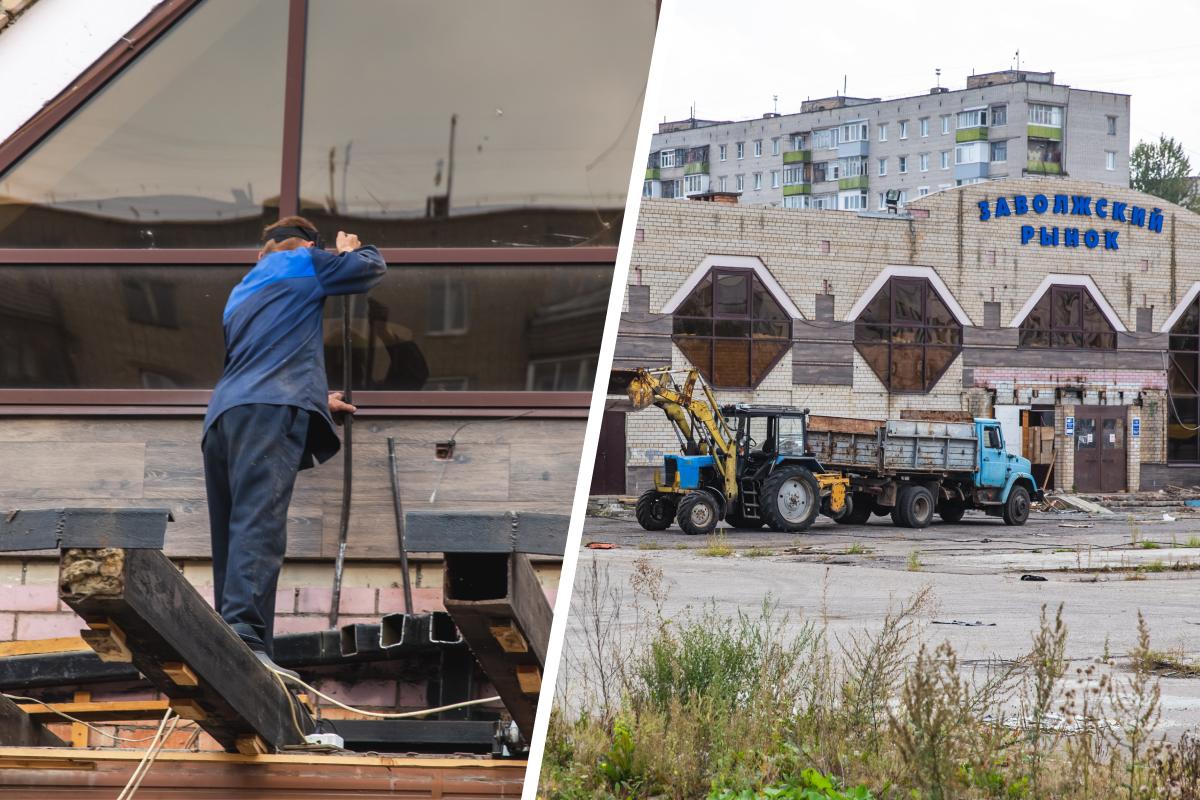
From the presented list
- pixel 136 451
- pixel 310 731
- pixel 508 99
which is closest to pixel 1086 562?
pixel 508 99

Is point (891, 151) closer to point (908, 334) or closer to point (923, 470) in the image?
point (908, 334)

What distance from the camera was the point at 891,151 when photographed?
16125 millimetres

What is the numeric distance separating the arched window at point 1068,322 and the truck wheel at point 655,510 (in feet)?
7.67

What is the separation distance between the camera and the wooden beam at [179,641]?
7.47 ft

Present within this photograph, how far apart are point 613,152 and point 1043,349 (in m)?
4.65

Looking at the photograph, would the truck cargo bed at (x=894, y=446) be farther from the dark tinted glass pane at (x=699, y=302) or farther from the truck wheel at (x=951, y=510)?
the dark tinted glass pane at (x=699, y=302)

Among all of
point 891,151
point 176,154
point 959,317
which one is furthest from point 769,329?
point 891,151

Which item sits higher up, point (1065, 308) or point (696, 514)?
point (1065, 308)

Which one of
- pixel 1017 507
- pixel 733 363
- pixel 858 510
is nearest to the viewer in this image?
pixel 1017 507

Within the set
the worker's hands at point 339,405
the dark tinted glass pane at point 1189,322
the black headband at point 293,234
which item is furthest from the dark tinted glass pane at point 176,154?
the dark tinted glass pane at point 1189,322

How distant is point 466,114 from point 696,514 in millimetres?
3483

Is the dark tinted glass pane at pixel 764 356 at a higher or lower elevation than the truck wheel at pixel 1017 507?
higher

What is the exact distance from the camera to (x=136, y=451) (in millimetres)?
4910

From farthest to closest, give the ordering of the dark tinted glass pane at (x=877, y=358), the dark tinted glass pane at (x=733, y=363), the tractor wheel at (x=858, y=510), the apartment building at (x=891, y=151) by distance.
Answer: the dark tinted glass pane at (x=733, y=363)
the dark tinted glass pane at (x=877, y=358)
the tractor wheel at (x=858, y=510)
the apartment building at (x=891, y=151)
